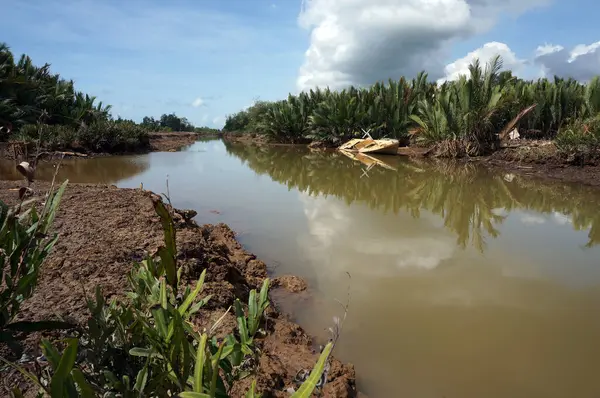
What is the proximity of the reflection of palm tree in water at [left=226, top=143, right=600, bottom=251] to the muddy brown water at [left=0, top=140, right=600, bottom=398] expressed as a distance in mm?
44

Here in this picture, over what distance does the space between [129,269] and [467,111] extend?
535 inches

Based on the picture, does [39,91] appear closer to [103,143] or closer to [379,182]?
[103,143]

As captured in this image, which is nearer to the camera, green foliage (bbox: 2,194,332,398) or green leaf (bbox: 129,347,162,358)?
green foliage (bbox: 2,194,332,398)

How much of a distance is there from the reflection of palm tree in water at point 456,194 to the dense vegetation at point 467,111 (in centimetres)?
261

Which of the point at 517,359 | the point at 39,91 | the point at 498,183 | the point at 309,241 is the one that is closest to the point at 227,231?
the point at 309,241

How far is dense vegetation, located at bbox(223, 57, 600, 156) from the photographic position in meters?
13.6

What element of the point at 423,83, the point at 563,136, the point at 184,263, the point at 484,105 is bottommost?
the point at 184,263

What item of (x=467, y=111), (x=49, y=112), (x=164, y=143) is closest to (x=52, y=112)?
(x=49, y=112)

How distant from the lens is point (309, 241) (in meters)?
4.87

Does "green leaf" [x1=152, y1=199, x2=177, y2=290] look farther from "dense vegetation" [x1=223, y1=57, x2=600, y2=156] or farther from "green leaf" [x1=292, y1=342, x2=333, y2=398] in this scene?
"dense vegetation" [x1=223, y1=57, x2=600, y2=156]

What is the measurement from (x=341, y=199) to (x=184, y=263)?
5.07 m

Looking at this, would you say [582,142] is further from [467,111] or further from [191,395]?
[191,395]

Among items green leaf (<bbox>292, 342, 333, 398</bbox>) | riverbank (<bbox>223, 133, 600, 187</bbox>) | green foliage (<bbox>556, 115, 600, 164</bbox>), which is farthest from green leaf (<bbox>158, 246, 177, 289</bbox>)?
green foliage (<bbox>556, 115, 600, 164</bbox>)

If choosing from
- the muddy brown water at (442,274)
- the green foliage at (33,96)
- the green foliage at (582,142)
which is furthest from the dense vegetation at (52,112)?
the green foliage at (582,142)
